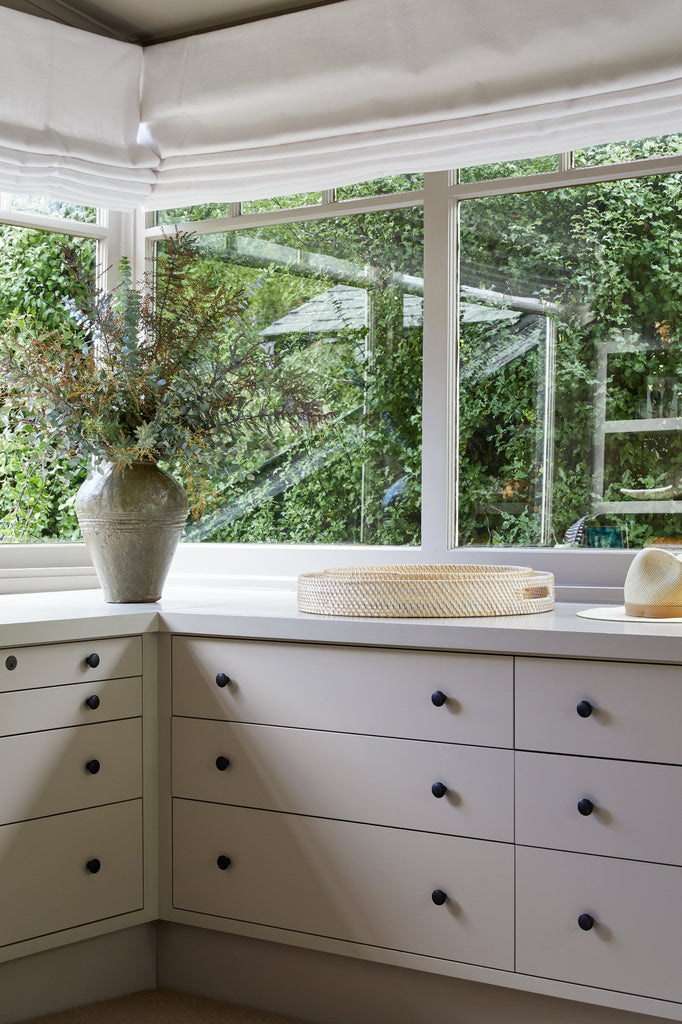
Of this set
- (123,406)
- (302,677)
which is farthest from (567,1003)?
(123,406)

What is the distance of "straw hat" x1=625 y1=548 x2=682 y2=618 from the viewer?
2164mm

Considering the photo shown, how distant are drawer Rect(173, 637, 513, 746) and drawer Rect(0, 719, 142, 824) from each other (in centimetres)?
16

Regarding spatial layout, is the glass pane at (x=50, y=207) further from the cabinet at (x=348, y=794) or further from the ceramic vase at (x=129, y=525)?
the cabinet at (x=348, y=794)

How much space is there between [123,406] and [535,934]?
4.95 feet

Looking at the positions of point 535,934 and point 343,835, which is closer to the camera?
point 535,934

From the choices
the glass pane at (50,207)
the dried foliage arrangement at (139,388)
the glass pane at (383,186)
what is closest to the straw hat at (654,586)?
the dried foliage arrangement at (139,388)

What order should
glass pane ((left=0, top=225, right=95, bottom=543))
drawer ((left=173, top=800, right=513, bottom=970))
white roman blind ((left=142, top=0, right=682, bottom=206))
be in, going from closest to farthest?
drawer ((left=173, top=800, right=513, bottom=970)) → white roman blind ((left=142, top=0, right=682, bottom=206)) → glass pane ((left=0, top=225, right=95, bottom=543))

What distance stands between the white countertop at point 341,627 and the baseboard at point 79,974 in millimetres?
708

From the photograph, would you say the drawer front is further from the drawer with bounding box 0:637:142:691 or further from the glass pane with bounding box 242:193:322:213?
the glass pane with bounding box 242:193:322:213

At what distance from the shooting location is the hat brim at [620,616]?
2.12 meters

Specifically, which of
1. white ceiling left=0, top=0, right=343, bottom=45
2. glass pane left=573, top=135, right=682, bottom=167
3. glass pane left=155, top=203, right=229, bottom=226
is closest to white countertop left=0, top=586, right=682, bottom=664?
glass pane left=573, top=135, right=682, bottom=167

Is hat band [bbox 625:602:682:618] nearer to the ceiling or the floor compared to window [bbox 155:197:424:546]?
nearer to the floor

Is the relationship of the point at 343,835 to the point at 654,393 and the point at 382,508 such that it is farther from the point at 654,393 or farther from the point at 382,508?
the point at 654,393

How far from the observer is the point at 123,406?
103 inches
